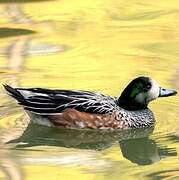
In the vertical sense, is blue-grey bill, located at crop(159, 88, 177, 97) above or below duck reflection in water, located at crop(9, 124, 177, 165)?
above

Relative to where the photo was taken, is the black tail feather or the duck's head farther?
the duck's head

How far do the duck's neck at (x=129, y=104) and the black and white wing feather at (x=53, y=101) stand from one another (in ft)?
0.70

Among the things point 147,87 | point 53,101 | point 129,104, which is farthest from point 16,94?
point 147,87

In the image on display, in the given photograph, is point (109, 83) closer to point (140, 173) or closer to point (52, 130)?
point (52, 130)

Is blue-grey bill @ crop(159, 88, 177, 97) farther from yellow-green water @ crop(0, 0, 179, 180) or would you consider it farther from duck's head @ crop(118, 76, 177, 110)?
yellow-green water @ crop(0, 0, 179, 180)

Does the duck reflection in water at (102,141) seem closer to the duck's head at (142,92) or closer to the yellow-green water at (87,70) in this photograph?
the yellow-green water at (87,70)

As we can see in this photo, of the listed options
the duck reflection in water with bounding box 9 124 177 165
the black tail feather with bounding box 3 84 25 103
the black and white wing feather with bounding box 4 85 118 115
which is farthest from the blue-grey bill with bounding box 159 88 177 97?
the black tail feather with bounding box 3 84 25 103

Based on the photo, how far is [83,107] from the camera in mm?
7102

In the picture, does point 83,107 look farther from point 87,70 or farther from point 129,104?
point 87,70

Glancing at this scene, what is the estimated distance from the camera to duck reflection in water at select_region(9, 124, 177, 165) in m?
6.53

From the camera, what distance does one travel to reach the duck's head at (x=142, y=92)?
724cm

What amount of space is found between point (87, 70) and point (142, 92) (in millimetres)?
1369

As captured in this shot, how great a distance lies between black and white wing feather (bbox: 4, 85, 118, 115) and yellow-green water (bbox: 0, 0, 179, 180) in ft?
0.57

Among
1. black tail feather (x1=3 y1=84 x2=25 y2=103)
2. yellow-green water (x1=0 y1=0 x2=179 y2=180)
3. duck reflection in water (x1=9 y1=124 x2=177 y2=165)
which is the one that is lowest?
duck reflection in water (x1=9 y1=124 x2=177 y2=165)
